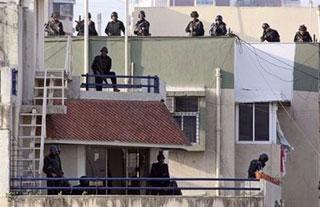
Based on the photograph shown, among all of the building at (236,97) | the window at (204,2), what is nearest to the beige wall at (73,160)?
the building at (236,97)

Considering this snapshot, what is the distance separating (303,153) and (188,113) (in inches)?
151

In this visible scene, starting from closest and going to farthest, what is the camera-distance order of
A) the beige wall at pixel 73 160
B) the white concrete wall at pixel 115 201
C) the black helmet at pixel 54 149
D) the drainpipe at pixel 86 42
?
the white concrete wall at pixel 115 201 → the black helmet at pixel 54 149 → the beige wall at pixel 73 160 → the drainpipe at pixel 86 42

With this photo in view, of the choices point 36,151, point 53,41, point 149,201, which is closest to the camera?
point 149,201

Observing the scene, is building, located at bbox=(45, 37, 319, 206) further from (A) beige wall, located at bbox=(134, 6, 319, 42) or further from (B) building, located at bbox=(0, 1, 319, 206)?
(A) beige wall, located at bbox=(134, 6, 319, 42)

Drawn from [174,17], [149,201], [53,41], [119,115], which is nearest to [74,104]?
[119,115]

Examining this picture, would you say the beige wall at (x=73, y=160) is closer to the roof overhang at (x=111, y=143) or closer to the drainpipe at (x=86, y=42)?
the roof overhang at (x=111, y=143)

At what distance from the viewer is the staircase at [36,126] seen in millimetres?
34406

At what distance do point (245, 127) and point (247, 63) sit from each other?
1.90m

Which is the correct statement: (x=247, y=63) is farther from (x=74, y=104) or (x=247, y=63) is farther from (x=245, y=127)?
(x=74, y=104)

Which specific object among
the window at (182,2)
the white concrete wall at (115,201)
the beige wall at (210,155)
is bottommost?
the white concrete wall at (115,201)

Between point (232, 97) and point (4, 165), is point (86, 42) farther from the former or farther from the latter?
point (4, 165)

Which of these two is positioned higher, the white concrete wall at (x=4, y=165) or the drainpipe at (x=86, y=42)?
the drainpipe at (x=86, y=42)

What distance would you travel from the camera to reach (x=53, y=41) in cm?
4769

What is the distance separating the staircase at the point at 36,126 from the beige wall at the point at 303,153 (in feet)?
45.5
